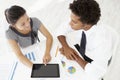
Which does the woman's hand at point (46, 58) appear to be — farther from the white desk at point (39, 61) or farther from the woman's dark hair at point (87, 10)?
the woman's dark hair at point (87, 10)

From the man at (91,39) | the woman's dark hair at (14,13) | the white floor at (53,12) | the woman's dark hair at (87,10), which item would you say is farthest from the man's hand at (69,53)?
the white floor at (53,12)

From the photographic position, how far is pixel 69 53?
155 centimetres

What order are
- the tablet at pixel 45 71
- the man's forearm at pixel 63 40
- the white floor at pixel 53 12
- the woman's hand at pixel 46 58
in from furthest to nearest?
the white floor at pixel 53 12 < the man's forearm at pixel 63 40 < the woman's hand at pixel 46 58 < the tablet at pixel 45 71

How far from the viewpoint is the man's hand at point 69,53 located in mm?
1536

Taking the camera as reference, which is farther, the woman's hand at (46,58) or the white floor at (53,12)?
the white floor at (53,12)

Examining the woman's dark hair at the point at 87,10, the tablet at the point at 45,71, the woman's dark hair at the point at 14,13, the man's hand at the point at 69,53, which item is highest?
the woman's dark hair at the point at 87,10

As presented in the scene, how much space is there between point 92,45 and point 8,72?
2.20 feet

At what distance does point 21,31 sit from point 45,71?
47 cm

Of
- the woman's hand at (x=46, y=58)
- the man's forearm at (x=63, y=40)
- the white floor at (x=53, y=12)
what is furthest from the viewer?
the white floor at (x=53, y=12)

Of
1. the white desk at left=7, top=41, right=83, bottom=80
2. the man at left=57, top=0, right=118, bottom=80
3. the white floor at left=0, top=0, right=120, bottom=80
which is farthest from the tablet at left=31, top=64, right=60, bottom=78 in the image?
the white floor at left=0, top=0, right=120, bottom=80

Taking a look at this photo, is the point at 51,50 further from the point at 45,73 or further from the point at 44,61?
the point at 45,73

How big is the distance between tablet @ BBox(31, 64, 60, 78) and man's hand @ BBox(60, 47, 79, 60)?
Answer: 0.14 metres

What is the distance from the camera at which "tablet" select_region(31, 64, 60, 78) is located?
4.53 ft

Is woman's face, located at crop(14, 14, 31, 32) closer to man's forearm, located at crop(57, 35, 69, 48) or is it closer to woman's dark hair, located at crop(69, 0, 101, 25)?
man's forearm, located at crop(57, 35, 69, 48)
